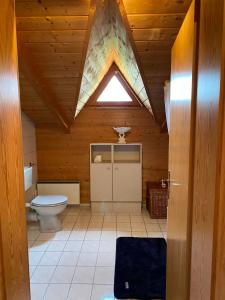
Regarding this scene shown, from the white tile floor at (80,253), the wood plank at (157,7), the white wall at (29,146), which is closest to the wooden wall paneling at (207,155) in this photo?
the wood plank at (157,7)

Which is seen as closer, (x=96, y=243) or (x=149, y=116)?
(x=96, y=243)

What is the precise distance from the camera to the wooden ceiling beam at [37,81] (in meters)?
2.04

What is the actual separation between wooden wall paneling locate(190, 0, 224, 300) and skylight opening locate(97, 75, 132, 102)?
113 inches

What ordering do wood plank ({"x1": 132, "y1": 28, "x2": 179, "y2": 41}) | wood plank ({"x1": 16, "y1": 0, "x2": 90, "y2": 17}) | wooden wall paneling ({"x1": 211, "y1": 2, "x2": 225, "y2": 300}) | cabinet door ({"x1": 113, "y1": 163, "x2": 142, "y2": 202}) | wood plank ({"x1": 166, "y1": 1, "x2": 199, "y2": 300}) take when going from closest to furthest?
wooden wall paneling ({"x1": 211, "y1": 2, "x2": 225, "y2": 300}), wood plank ({"x1": 166, "y1": 1, "x2": 199, "y2": 300}), wood plank ({"x1": 16, "y1": 0, "x2": 90, "y2": 17}), wood plank ({"x1": 132, "y1": 28, "x2": 179, "y2": 41}), cabinet door ({"x1": 113, "y1": 163, "x2": 142, "y2": 202})

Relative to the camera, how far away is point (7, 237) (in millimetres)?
956

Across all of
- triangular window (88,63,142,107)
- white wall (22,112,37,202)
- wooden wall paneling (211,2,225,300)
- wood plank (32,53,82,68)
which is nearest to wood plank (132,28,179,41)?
wood plank (32,53,82,68)

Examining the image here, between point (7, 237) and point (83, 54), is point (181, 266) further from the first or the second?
point (83, 54)

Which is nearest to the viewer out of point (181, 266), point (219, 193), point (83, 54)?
point (219, 193)

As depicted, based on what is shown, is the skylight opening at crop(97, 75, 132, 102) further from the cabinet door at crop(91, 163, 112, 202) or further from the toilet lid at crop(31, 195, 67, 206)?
the toilet lid at crop(31, 195, 67, 206)

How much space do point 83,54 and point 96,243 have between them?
208cm

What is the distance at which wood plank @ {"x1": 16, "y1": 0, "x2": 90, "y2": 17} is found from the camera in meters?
1.59

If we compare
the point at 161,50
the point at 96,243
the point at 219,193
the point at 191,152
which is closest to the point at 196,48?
the point at 191,152

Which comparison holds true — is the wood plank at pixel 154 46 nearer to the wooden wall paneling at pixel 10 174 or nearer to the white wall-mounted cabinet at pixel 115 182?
the wooden wall paneling at pixel 10 174

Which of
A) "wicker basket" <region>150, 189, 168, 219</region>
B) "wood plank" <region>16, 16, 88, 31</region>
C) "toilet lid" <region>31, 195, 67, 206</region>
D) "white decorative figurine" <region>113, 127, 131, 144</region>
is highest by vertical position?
"wood plank" <region>16, 16, 88, 31</region>
